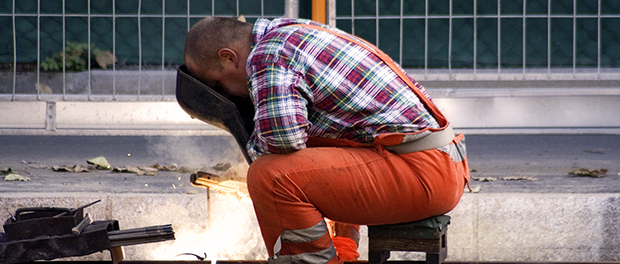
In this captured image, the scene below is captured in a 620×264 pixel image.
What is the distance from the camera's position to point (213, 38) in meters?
2.20

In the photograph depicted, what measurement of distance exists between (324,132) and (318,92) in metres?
0.20

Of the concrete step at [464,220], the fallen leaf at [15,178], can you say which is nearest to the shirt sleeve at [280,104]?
the concrete step at [464,220]

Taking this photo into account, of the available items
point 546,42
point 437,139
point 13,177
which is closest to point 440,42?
point 546,42

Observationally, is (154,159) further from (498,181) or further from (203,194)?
(498,181)

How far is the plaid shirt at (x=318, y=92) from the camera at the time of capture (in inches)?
80.0

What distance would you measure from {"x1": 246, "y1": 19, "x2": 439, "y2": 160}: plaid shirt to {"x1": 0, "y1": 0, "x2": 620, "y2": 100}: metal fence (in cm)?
234

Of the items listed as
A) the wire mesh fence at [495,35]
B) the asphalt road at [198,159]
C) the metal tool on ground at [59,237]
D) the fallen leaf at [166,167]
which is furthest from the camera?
the wire mesh fence at [495,35]

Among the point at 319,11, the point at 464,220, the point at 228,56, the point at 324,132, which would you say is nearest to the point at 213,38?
the point at 228,56

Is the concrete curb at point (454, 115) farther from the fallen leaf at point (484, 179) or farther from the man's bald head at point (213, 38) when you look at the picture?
the man's bald head at point (213, 38)

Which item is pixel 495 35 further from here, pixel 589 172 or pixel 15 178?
pixel 15 178

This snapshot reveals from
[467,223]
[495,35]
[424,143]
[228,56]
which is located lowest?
[467,223]

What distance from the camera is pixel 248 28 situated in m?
2.25

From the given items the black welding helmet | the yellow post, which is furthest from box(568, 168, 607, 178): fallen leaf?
the black welding helmet

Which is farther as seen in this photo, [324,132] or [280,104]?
[324,132]
